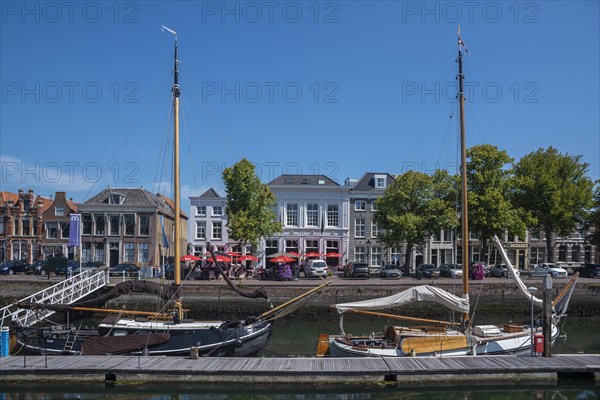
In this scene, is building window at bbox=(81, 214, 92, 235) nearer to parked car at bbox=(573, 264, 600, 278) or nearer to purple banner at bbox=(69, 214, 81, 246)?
purple banner at bbox=(69, 214, 81, 246)

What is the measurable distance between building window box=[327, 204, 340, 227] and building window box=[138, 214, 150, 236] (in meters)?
20.6

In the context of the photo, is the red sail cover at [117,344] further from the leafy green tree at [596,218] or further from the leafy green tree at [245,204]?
the leafy green tree at [596,218]

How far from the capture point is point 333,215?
6294 cm

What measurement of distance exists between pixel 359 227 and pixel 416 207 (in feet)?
40.4

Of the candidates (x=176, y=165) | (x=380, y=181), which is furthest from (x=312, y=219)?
(x=176, y=165)

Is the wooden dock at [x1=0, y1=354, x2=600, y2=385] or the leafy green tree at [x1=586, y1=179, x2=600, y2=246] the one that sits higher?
the leafy green tree at [x1=586, y1=179, x2=600, y2=246]

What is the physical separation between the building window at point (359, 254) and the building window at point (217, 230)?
51.9ft

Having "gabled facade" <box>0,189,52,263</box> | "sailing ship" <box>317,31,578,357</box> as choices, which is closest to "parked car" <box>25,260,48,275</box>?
"gabled facade" <box>0,189,52,263</box>

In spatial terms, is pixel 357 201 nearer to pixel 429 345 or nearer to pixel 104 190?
pixel 104 190

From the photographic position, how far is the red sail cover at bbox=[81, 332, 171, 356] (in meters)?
21.2

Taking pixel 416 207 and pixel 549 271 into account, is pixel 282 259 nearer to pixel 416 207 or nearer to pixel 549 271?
pixel 416 207

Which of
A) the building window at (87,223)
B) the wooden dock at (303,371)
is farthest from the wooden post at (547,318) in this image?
the building window at (87,223)

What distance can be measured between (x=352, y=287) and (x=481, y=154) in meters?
19.7

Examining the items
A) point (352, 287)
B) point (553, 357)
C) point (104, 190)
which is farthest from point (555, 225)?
point (104, 190)
